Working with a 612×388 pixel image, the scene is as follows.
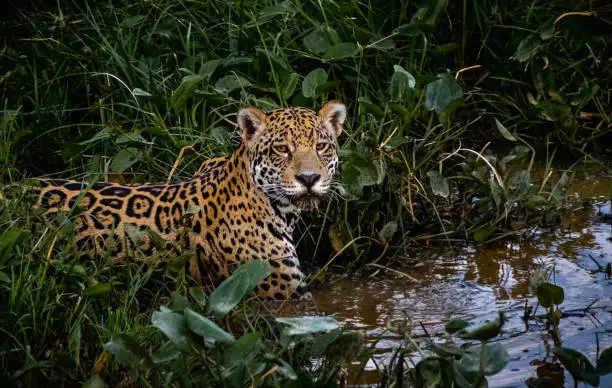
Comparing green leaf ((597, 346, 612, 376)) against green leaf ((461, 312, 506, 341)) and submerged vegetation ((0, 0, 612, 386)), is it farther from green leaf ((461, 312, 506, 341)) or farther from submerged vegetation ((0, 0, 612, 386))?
submerged vegetation ((0, 0, 612, 386))

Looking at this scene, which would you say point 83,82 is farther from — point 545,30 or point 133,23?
point 545,30

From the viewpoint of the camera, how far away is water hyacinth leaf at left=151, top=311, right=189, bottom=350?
15.0ft

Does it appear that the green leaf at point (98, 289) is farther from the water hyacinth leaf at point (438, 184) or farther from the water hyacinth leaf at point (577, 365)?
the water hyacinth leaf at point (438, 184)

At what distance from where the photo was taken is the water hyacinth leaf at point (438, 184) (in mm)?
7402

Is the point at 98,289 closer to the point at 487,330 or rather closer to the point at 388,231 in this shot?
the point at 487,330

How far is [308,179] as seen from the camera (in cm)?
665

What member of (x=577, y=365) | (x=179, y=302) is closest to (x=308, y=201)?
(x=179, y=302)

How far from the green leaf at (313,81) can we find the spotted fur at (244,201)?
2.64ft

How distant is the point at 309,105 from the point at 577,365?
138 inches

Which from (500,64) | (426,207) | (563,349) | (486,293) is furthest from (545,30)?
(563,349)

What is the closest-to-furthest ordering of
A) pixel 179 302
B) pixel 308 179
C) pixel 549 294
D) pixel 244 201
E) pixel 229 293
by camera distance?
1. pixel 229 293
2. pixel 179 302
3. pixel 549 294
4. pixel 308 179
5. pixel 244 201

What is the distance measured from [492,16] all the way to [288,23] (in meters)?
1.69

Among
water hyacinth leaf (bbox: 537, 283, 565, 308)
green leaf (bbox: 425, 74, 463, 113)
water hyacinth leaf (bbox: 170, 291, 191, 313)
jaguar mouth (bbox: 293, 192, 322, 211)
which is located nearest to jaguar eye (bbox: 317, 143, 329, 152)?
jaguar mouth (bbox: 293, 192, 322, 211)

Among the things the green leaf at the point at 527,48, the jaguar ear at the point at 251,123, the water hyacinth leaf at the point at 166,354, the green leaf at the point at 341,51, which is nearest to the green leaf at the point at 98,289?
the water hyacinth leaf at the point at 166,354
